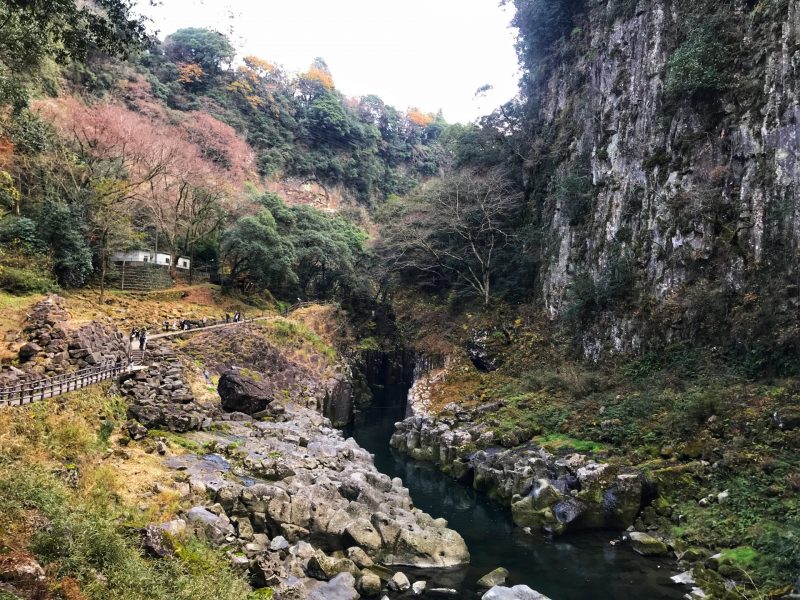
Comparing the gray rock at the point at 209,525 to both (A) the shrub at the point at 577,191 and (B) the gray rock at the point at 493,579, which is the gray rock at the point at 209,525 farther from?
(A) the shrub at the point at 577,191

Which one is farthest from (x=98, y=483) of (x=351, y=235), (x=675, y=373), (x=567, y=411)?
(x=351, y=235)

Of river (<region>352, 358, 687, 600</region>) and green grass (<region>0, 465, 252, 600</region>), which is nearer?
green grass (<region>0, 465, 252, 600</region>)

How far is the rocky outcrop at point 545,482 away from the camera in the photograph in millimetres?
16344

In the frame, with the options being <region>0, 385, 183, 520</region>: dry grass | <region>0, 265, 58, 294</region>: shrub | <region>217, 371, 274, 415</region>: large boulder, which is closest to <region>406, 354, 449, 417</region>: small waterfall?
<region>217, 371, 274, 415</region>: large boulder

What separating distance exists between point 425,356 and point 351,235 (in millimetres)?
15942

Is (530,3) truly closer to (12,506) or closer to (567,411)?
(567,411)

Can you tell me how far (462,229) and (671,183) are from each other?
689 inches

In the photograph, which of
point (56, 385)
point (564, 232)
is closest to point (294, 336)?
point (564, 232)

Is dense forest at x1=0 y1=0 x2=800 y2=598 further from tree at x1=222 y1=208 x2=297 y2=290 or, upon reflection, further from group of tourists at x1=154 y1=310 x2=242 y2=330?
group of tourists at x1=154 y1=310 x2=242 y2=330

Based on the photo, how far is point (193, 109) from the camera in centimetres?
5747

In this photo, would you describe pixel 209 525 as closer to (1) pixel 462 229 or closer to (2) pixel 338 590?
(2) pixel 338 590

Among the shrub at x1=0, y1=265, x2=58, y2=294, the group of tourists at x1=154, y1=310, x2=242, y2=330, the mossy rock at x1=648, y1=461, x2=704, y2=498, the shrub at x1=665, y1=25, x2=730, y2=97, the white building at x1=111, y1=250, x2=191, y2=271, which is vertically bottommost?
the mossy rock at x1=648, y1=461, x2=704, y2=498

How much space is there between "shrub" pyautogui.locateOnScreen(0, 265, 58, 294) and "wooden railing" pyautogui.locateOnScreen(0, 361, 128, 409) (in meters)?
8.98

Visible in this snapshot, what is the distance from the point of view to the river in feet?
42.2
